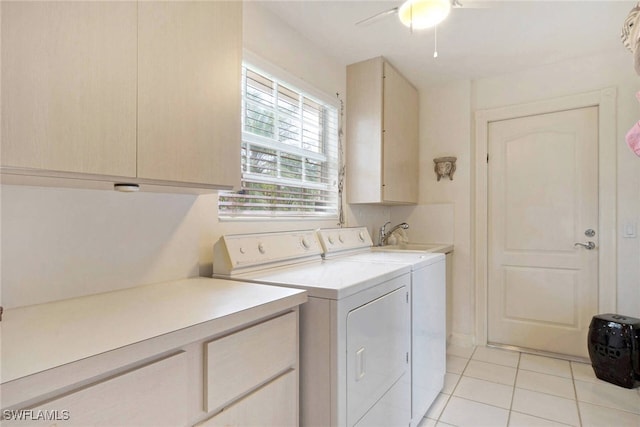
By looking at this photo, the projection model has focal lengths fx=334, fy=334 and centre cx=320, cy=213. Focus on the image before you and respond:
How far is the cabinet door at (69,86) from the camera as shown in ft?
2.47

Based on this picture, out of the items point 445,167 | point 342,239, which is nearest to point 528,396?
point 342,239

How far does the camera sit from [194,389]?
86 cm

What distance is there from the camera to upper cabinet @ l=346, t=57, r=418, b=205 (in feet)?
8.63

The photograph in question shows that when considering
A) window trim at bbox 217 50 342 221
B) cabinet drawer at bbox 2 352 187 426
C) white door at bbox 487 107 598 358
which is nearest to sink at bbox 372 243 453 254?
white door at bbox 487 107 598 358

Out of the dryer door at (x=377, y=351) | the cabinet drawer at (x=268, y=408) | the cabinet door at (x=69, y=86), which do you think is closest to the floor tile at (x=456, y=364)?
the dryer door at (x=377, y=351)

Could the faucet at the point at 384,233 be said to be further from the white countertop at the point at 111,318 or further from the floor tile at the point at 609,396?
the white countertop at the point at 111,318

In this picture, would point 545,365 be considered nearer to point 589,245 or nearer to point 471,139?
point 589,245

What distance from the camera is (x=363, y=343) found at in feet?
4.44

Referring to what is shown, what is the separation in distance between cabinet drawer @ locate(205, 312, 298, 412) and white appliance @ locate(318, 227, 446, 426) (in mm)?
878

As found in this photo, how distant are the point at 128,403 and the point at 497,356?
9.84 feet

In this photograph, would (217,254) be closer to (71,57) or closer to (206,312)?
(206,312)

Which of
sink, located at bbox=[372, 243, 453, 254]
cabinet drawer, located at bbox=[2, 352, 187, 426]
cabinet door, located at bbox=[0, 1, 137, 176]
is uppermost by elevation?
cabinet door, located at bbox=[0, 1, 137, 176]

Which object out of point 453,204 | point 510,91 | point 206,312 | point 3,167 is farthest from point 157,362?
point 510,91

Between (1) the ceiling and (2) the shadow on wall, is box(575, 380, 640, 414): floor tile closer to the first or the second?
(1) the ceiling
